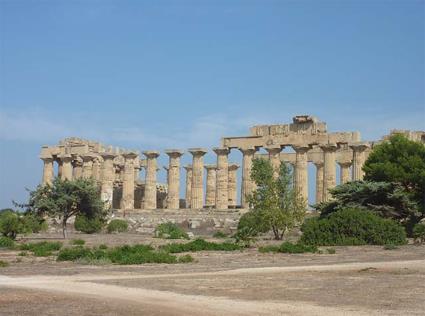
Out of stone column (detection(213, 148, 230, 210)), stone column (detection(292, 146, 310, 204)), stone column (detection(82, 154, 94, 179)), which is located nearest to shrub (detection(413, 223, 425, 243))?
stone column (detection(292, 146, 310, 204))

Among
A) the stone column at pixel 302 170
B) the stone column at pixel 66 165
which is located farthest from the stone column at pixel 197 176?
the stone column at pixel 66 165

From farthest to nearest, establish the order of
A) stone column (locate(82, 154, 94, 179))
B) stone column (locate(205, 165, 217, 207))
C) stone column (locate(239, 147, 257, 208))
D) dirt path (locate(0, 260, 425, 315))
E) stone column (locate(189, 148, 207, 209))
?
stone column (locate(205, 165, 217, 207)), stone column (locate(82, 154, 94, 179)), stone column (locate(189, 148, 207, 209)), stone column (locate(239, 147, 257, 208)), dirt path (locate(0, 260, 425, 315))

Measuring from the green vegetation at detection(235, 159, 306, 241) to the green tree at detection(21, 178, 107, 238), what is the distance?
386 inches

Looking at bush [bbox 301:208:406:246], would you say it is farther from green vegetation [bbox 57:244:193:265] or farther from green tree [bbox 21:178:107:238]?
green tree [bbox 21:178:107:238]

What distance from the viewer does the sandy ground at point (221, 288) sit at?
9758mm

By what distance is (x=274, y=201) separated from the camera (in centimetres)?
3158

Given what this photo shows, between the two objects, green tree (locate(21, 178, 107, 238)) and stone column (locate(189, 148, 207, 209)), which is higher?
stone column (locate(189, 148, 207, 209))

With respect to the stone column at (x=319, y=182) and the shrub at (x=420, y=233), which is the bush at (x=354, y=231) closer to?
the shrub at (x=420, y=233)

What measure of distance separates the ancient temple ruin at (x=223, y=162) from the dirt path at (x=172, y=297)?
109ft

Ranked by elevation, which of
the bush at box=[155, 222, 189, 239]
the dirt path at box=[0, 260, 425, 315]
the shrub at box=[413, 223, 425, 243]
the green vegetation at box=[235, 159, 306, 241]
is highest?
the green vegetation at box=[235, 159, 306, 241]

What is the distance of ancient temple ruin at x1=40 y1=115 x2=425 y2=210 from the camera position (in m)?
51.4

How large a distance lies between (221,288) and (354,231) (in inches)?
656

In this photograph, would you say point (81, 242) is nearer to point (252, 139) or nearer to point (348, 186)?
point (348, 186)

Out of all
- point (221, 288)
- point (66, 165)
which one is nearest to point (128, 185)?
point (66, 165)
